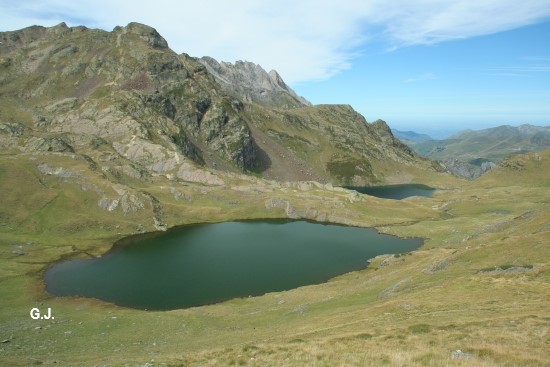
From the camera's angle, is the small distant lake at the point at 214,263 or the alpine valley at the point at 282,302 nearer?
the alpine valley at the point at 282,302

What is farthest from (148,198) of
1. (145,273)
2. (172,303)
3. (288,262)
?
(172,303)

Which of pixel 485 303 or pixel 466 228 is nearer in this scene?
pixel 485 303

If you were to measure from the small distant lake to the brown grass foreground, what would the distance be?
662 centimetres

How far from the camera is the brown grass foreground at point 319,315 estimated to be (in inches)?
1106

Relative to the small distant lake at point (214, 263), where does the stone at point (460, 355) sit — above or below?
above

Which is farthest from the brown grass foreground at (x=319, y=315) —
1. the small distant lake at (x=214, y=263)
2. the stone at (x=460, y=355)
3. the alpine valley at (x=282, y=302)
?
the small distant lake at (x=214, y=263)

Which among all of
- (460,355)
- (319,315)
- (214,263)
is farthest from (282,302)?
(460,355)

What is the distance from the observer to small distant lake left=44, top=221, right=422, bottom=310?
88.8 m

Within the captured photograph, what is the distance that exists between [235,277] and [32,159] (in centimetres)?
12261

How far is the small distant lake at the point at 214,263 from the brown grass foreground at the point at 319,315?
21.7ft

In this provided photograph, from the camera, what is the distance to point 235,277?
318 ft

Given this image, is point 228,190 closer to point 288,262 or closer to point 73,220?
point 73,220

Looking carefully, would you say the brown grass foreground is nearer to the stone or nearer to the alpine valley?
the stone

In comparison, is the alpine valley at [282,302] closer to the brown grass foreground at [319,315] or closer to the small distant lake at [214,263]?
the brown grass foreground at [319,315]
